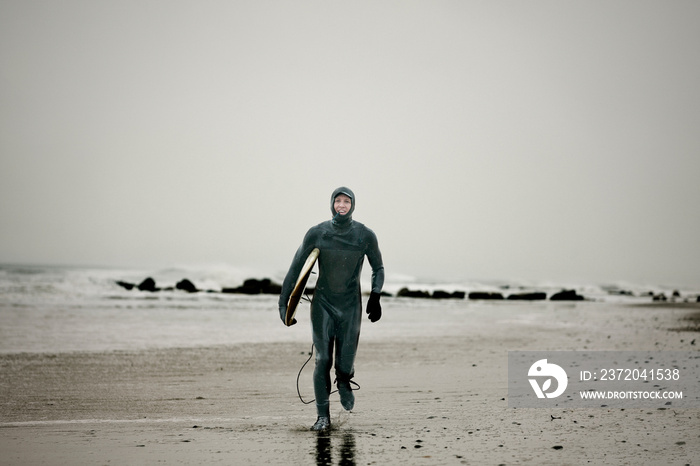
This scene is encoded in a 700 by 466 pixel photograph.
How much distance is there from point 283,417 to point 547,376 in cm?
373

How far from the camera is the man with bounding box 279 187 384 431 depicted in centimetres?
578

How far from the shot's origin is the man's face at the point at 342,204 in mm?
5758

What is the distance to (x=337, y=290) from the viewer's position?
19.1ft

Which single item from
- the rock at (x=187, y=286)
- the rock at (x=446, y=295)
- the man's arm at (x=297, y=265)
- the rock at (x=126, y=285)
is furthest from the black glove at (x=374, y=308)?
the rock at (x=446, y=295)

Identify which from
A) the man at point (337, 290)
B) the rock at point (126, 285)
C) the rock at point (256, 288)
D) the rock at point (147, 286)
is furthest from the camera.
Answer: the rock at point (147, 286)

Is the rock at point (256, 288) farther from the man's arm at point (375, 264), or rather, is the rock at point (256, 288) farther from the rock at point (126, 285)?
the man's arm at point (375, 264)

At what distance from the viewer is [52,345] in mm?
11773

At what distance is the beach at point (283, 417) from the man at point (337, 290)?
60 cm

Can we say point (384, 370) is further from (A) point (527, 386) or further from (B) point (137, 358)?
(B) point (137, 358)

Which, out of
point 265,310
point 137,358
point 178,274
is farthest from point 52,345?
point 178,274

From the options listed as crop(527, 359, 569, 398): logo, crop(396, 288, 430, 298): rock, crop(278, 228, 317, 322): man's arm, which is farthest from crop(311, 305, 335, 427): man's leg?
crop(396, 288, 430, 298): rock

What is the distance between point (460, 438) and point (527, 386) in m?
2.84

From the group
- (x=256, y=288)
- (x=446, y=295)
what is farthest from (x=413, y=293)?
(x=256, y=288)

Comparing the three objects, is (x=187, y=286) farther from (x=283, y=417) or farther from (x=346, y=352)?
(x=346, y=352)
